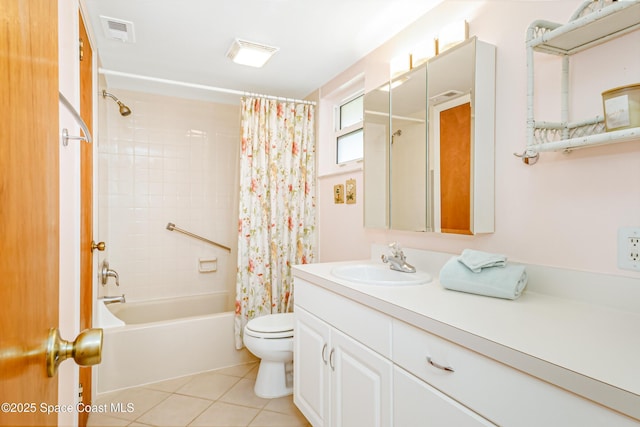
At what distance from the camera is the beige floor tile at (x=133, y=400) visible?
6.66 ft

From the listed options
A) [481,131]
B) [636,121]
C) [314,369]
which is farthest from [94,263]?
[636,121]

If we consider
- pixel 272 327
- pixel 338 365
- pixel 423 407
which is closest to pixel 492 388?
pixel 423 407

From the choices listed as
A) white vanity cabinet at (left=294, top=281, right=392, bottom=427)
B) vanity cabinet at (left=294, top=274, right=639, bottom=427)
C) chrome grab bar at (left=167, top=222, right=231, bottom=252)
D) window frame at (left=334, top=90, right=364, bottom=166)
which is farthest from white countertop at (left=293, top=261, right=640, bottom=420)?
chrome grab bar at (left=167, top=222, right=231, bottom=252)

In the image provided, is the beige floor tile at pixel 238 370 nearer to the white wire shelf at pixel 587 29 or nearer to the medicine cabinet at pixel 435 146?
the medicine cabinet at pixel 435 146

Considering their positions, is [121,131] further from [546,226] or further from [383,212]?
[546,226]

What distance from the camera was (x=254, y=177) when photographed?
8.86 ft

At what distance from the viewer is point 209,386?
235cm

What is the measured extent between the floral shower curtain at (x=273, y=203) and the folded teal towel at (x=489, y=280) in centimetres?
165

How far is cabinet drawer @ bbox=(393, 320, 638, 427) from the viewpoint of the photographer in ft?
2.26

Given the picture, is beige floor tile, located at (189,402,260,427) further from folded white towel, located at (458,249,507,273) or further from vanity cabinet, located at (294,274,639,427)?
folded white towel, located at (458,249,507,273)

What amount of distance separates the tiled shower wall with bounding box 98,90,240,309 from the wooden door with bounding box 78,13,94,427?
899mm

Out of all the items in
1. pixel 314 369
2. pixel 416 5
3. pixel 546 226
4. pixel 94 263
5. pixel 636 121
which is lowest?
pixel 314 369

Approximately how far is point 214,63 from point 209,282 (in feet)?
6.66

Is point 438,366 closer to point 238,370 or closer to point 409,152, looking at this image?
point 409,152
